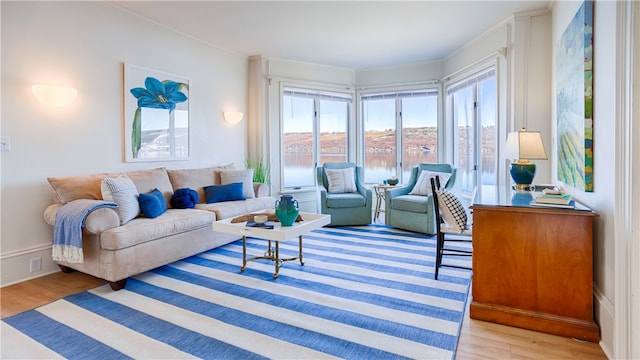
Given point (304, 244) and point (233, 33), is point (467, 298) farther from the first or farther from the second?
point (233, 33)

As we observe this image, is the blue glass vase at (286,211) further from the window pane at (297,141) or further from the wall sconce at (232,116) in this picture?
the window pane at (297,141)

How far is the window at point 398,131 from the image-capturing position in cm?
581

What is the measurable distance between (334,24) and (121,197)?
9.65ft

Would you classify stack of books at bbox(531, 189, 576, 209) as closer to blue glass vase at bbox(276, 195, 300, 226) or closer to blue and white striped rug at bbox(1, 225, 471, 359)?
blue and white striped rug at bbox(1, 225, 471, 359)

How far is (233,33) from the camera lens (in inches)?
173

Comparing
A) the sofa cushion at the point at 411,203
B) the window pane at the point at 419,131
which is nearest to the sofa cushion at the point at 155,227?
the sofa cushion at the point at 411,203

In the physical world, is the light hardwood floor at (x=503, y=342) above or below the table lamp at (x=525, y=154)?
below

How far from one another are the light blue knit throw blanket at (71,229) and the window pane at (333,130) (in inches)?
151

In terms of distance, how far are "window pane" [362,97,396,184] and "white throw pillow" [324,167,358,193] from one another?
3.10ft

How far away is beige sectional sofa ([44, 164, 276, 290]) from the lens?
2736 millimetres

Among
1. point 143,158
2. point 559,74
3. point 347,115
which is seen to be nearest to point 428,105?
point 347,115

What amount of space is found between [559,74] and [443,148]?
2.58 m

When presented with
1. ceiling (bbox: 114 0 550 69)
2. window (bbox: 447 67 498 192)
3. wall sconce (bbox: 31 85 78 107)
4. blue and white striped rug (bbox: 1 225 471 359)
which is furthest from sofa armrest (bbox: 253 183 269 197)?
window (bbox: 447 67 498 192)

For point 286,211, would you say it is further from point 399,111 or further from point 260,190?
point 399,111
